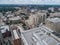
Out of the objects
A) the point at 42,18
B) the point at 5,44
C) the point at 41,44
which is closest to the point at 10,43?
the point at 5,44

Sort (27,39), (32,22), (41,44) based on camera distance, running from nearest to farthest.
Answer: (41,44) → (27,39) → (32,22)

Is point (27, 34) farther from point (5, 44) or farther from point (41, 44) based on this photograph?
point (41, 44)

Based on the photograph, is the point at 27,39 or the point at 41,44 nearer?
the point at 41,44

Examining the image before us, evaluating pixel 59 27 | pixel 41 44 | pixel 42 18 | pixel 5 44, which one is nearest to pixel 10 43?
pixel 5 44

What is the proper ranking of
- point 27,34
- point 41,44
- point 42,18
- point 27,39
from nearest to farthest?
1. point 41,44
2. point 27,39
3. point 27,34
4. point 42,18

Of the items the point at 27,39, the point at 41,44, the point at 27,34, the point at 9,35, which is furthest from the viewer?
the point at 9,35

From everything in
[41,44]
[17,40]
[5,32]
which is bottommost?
[5,32]

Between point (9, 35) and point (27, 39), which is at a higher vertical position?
point (27, 39)

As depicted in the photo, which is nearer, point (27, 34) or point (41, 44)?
point (41, 44)

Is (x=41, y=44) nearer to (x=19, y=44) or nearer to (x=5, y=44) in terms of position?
(x=19, y=44)
